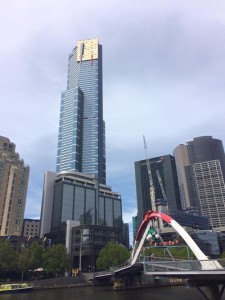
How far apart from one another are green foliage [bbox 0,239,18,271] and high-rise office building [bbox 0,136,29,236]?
3989 centimetres

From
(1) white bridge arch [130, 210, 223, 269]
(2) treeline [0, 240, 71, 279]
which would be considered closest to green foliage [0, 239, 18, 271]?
(2) treeline [0, 240, 71, 279]

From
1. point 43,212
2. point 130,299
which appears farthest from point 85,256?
point 130,299

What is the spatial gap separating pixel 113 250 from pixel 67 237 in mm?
45540

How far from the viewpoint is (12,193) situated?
526 ft

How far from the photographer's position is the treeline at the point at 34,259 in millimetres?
109725

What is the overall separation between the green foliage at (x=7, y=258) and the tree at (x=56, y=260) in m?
13.0

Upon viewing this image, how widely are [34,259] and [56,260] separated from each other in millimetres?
9186

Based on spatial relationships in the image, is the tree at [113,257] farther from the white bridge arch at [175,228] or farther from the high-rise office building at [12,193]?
the high-rise office building at [12,193]

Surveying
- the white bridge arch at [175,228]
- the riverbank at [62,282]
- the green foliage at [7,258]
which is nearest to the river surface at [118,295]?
the white bridge arch at [175,228]

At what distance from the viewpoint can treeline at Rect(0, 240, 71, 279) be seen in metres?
110

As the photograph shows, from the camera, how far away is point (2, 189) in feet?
520

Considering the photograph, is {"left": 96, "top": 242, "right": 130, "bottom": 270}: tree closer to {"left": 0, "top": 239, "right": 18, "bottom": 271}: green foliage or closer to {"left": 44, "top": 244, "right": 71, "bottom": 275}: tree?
{"left": 44, "top": 244, "right": 71, "bottom": 275}: tree

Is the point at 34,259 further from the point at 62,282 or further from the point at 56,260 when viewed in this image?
the point at 62,282

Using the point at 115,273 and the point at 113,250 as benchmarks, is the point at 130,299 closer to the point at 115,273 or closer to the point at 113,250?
the point at 115,273
